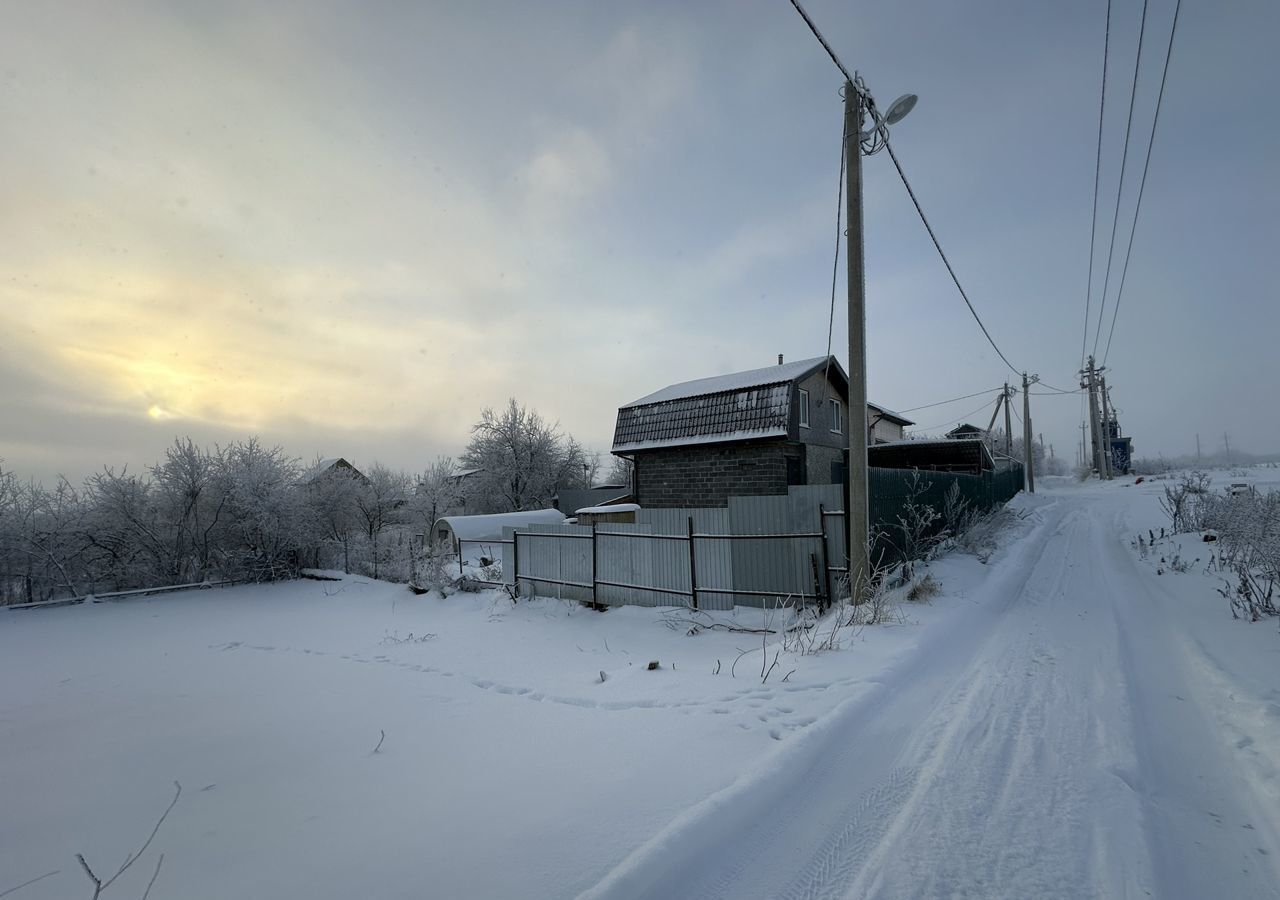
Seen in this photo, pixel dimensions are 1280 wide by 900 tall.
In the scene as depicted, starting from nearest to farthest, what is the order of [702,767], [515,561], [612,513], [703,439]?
[702,767], [515,561], [703,439], [612,513]

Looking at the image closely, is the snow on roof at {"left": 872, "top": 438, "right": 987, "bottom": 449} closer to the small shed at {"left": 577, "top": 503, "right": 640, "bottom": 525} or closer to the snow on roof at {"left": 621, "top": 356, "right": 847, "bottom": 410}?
the snow on roof at {"left": 621, "top": 356, "right": 847, "bottom": 410}

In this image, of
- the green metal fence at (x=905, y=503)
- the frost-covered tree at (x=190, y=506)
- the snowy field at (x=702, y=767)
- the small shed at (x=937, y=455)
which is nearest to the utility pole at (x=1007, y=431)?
the small shed at (x=937, y=455)

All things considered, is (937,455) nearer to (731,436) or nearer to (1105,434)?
(731,436)

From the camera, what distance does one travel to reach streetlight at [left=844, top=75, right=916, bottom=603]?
6793 mm

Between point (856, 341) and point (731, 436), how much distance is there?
Answer: 6557 mm

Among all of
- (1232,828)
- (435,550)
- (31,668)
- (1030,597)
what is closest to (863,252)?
(1030,597)

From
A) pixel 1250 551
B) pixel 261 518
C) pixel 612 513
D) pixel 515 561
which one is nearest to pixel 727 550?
pixel 515 561

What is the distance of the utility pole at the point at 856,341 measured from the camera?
6.80 metres

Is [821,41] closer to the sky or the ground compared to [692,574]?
closer to the sky

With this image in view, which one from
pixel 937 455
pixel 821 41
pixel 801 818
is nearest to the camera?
pixel 801 818

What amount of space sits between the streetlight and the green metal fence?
813 mm

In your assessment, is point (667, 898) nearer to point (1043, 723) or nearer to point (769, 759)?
point (769, 759)

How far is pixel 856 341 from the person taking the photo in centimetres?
704

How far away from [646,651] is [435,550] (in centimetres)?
851
